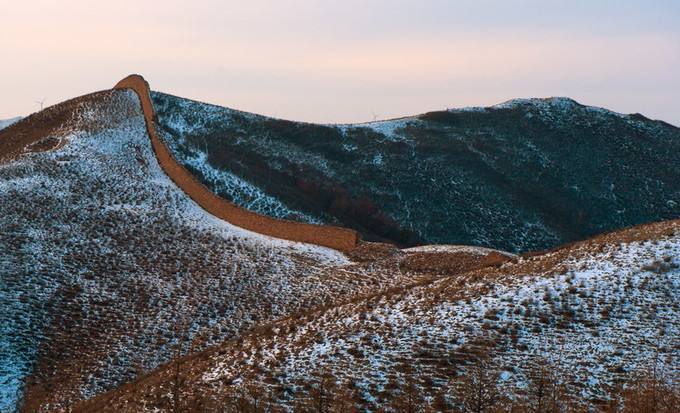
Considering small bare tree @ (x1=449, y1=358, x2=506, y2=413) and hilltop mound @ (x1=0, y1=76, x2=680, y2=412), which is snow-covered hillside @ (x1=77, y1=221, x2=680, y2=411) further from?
small bare tree @ (x1=449, y1=358, x2=506, y2=413)

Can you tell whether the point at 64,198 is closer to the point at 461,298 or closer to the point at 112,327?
the point at 112,327

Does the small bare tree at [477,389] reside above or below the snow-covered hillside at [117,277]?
below

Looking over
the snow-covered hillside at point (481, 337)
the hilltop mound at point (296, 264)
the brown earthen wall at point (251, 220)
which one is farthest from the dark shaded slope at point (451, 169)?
the snow-covered hillside at point (481, 337)

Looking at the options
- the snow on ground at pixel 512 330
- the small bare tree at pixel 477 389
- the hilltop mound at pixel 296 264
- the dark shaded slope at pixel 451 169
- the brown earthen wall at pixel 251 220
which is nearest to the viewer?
the small bare tree at pixel 477 389

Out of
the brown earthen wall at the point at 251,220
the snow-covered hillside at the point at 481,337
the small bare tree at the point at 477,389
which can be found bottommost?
the small bare tree at the point at 477,389

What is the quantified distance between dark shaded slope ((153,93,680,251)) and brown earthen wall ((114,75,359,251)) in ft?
12.6

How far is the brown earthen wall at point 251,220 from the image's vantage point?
26984 millimetres

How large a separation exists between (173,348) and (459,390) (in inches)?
357

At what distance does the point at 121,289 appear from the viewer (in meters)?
21.5

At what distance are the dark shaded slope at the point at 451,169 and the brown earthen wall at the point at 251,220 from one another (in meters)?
3.83

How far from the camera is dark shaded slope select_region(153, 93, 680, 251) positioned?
4106cm

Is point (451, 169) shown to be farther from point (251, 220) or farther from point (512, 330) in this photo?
point (512, 330)

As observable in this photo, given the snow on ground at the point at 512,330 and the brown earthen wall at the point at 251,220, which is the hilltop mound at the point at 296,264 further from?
the brown earthen wall at the point at 251,220

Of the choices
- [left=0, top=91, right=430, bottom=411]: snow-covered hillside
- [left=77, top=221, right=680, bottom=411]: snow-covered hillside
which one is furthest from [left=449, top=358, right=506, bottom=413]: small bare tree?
[left=0, top=91, right=430, bottom=411]: snow-covered hillside
